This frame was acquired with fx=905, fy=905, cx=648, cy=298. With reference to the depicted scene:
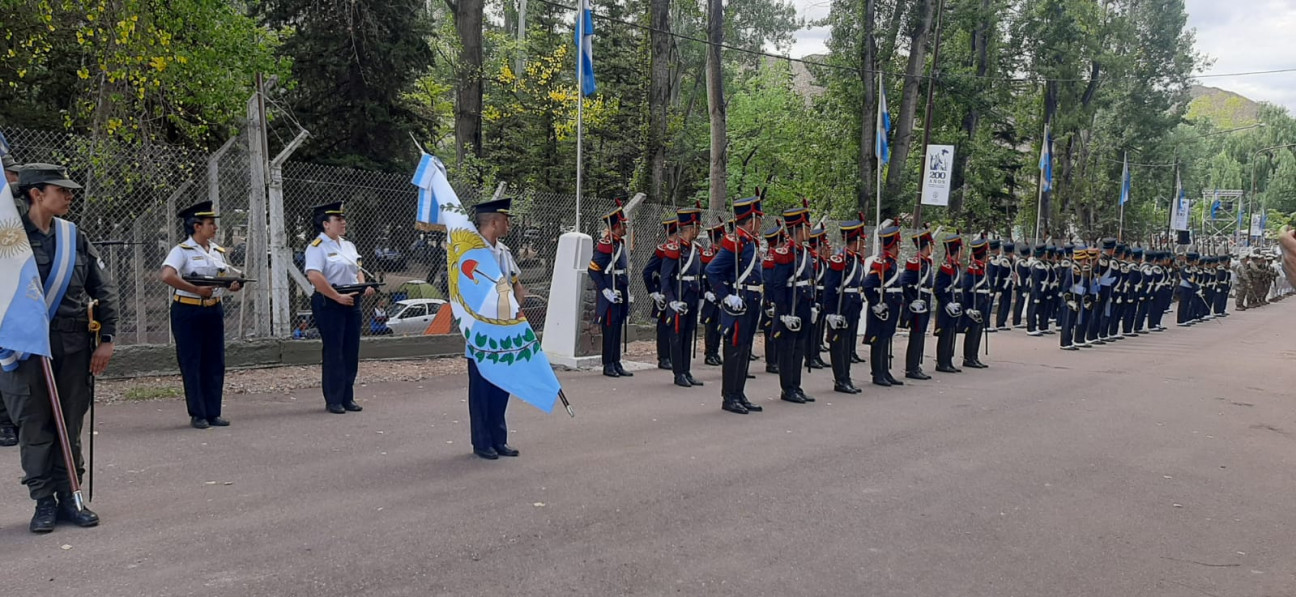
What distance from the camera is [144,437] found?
6770mm

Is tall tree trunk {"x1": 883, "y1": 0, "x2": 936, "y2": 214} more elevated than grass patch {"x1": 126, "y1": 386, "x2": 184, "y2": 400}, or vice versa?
tall tree trunk {"x1": 883, "y1": 0, "x2": 936, "y2": 214}

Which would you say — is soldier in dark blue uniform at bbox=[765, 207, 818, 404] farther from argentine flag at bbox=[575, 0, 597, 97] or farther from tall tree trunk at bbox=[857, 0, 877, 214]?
tall tree trunk at bbox=[857, 0, 877, 214]

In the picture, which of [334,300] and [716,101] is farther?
[716,101]

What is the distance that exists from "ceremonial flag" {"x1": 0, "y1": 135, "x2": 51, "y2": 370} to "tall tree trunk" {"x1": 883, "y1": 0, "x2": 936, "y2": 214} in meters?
26.4

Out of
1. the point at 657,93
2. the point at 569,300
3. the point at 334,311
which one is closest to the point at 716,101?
the point at 657,93

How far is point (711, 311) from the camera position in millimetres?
11367

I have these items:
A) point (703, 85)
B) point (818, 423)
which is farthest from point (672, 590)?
point (703, 85)

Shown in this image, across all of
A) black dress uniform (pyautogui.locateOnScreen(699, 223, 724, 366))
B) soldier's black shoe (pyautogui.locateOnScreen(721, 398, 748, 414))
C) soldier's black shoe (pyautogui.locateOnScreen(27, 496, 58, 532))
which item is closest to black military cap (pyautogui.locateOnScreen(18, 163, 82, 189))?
soldier's black shoe (pyautogui.locateOnScreen(27, 496, 58, 532))

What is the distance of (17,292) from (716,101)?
16.7 meters

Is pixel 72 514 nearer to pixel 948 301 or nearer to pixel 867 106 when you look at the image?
pixel 948 301

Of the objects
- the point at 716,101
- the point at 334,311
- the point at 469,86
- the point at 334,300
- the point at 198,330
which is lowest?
the point at 198,330

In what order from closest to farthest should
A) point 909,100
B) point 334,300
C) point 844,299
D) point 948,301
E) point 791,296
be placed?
point 334,300
point 791,296
point 844,299
point 948,301
point 909,100

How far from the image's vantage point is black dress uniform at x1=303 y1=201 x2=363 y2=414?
7.89 metres

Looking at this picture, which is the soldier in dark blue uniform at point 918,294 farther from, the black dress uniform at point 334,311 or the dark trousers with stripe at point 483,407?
the black dress uniform at point 334,311
